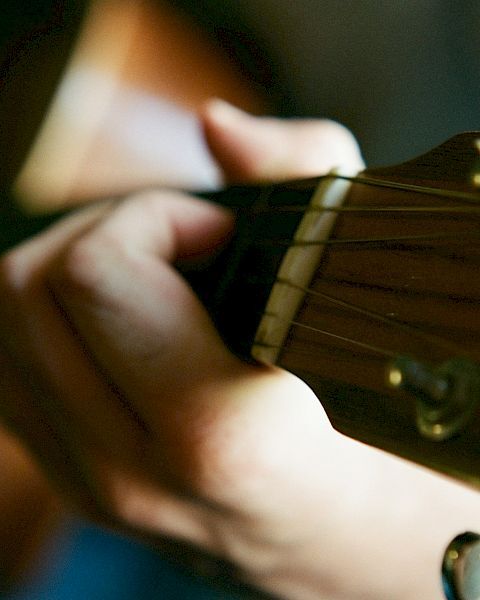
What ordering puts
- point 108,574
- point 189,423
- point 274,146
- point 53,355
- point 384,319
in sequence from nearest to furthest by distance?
point 384,319
point 189,423
point 53,355
point 274,146
point 108,574

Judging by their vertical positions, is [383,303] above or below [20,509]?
above

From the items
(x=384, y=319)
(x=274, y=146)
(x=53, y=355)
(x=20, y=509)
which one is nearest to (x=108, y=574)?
(x=20, y=509)

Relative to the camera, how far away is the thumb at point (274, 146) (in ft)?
2.36

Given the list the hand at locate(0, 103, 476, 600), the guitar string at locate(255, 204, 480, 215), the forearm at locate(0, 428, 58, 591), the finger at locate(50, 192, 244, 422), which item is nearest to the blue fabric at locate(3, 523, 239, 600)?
the forearm at locate(0, 428, 58, 591)

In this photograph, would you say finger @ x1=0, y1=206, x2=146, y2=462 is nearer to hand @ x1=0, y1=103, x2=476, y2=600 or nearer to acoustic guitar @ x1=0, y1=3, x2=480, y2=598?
hand @ x1=0, y1=103, x2=476, y2=600

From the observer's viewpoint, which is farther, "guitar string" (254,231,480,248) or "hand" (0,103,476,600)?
"hand" (0,103,476,600)

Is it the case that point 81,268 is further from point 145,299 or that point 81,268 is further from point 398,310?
point 398,310

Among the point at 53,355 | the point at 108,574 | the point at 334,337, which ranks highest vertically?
the point at 334,337

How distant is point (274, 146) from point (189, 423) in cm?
34

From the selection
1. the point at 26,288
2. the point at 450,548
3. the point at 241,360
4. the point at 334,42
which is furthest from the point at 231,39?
the point at 450,548

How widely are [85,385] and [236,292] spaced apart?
163 millimetres

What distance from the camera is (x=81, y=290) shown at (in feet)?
1.94

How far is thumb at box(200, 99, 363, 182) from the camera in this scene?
2.36 ft

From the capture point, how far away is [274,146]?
740mm
